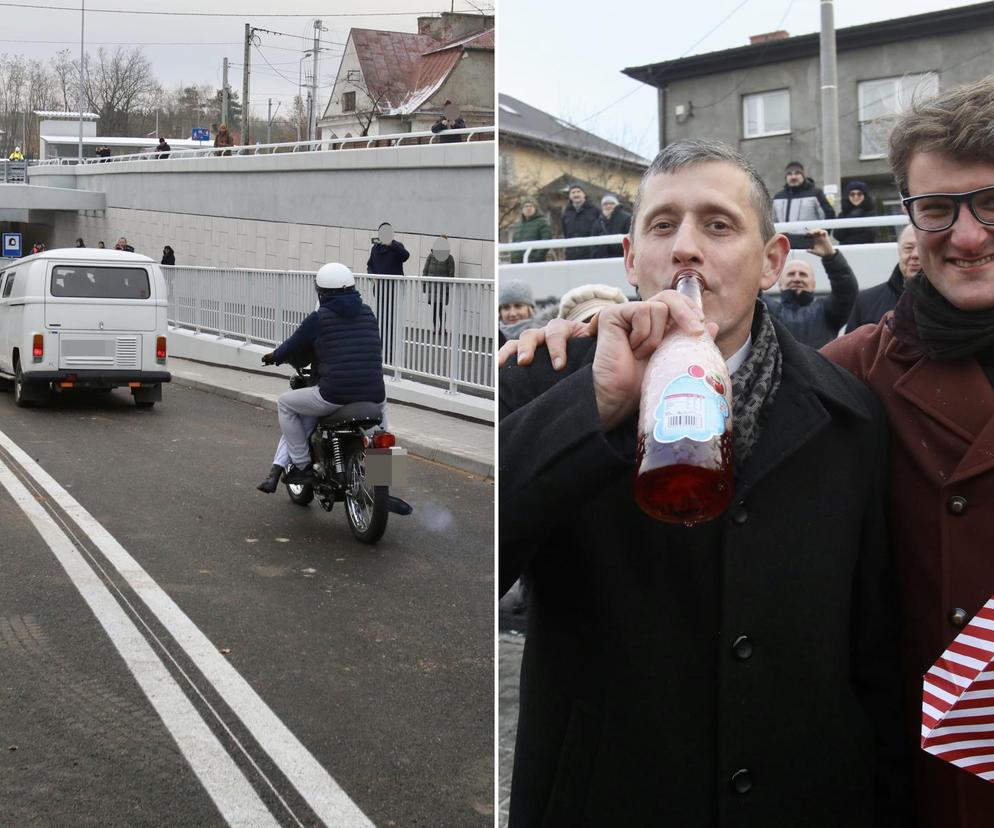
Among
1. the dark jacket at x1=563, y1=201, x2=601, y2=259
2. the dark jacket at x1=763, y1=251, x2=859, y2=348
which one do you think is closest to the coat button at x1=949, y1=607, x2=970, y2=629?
the dark jacket at x1=563, y1=201, x2=601, y2=259

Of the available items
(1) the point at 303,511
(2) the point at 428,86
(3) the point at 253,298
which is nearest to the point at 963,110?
A: (2) the point at 428,86

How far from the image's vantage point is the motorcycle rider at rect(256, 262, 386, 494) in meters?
6.43

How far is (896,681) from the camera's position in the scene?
131 cm

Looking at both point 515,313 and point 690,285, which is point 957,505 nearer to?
point 690,285

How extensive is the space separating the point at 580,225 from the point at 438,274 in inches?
331

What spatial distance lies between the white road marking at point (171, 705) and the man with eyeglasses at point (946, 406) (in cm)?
209

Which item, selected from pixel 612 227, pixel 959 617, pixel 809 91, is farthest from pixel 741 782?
pixel 809 91

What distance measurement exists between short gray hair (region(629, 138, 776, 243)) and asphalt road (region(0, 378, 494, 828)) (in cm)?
228

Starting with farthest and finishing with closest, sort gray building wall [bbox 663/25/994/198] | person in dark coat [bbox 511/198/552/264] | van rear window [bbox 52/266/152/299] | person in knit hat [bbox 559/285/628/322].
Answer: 1. van rear window [bbox 52/266/152/299]
2. person in dark coat [bbox 511/198/552/264]
3. gray building wall [bbox 663/25/994/198]
4. person in knit hat [bbox 559/285/628/322]

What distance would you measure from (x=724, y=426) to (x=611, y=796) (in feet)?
1.53

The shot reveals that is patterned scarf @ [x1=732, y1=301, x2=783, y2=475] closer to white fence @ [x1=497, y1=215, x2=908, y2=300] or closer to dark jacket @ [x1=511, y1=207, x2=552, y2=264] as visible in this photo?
dark jacket @ [x1=511, y1=207, x2=552, y2=264]

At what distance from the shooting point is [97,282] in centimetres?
1309

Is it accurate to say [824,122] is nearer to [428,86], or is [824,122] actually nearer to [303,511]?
[428,86]

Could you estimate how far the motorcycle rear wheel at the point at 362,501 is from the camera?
6.32 metres
